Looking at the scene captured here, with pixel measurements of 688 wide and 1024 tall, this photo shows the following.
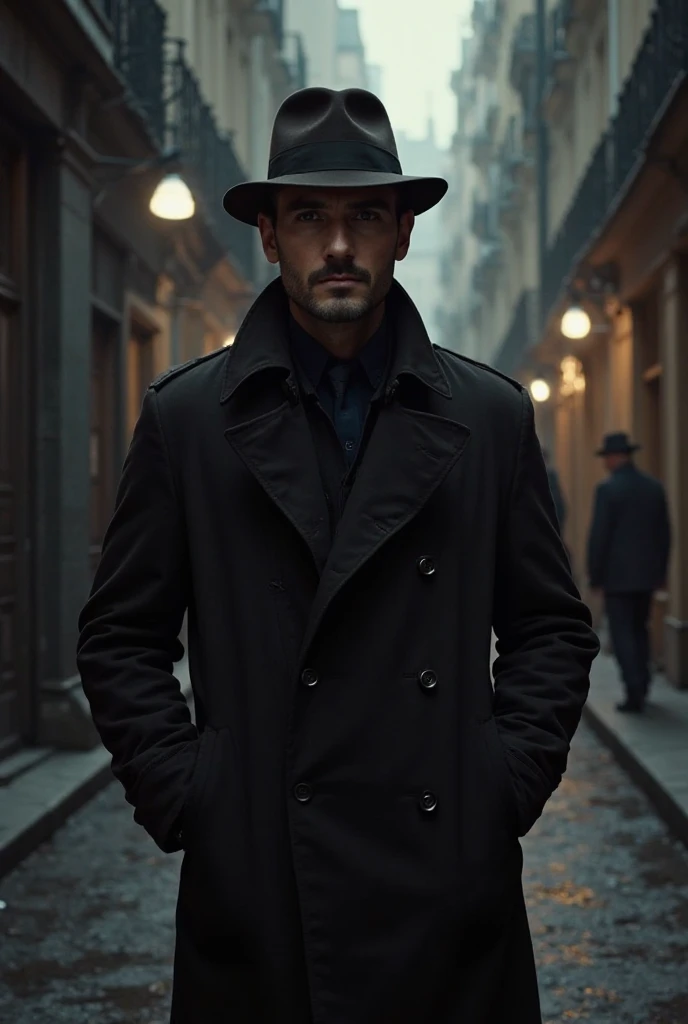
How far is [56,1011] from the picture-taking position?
5363 mm

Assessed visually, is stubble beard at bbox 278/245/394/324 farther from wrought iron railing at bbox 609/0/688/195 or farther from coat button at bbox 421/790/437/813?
wrought iron railing at bbox 609/0/688/195

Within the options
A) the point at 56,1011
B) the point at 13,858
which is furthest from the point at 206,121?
the point at 56,1011

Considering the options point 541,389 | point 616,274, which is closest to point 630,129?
point 616,274

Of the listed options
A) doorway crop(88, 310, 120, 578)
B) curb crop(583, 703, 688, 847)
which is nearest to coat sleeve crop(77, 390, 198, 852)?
curb crop(583, 703, 688, 847)

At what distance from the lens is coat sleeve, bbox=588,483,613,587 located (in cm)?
1236

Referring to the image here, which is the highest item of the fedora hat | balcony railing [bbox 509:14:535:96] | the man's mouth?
balcony railing [bbox 509:14:535:96]

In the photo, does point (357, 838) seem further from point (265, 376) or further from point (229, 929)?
point (265, 376)

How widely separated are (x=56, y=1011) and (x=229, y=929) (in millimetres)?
3056

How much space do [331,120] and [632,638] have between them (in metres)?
9.71

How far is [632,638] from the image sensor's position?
12.2m

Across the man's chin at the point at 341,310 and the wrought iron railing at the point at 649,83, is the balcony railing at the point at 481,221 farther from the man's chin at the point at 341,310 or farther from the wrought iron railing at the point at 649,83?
the man's chin at the point at 341,310

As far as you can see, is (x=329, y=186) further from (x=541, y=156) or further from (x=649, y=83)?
(x=541, y=156)

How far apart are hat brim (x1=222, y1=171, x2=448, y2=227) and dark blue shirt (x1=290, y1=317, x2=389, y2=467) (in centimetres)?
23

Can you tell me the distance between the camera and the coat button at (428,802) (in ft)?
8.34
